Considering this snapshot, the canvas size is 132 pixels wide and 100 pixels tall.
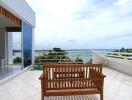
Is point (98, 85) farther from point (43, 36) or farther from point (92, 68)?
point (43, 36)

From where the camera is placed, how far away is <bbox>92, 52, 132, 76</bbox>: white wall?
7711 mm

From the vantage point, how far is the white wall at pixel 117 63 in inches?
304

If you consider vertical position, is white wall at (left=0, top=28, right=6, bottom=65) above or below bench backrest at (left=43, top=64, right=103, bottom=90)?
above

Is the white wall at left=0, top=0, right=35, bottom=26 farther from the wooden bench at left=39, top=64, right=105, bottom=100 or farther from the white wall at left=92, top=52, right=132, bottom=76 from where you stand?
the white wall at left=92, top=52, right=132, bottom=76

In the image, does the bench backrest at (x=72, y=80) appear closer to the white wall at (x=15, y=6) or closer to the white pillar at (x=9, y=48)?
the white wall at (x=15, y=6)

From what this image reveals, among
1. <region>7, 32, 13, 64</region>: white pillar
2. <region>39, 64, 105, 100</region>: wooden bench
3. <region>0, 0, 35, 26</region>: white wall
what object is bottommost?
<region>39, 64, 105, 100</region>: wooden bench

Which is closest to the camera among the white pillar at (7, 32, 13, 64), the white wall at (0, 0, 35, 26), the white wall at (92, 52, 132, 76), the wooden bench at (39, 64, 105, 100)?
the wooden bench at (39, 64, 105, 100)

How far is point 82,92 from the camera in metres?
3.98

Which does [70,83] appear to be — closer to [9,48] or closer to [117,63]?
[117,63]

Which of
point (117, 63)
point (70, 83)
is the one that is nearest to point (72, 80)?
point (70, 83)

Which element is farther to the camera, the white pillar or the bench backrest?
the white pillar

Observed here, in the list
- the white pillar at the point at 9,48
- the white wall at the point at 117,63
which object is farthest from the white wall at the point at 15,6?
the white wall at the point at 117,63

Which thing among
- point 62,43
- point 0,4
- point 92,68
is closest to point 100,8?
point 0,4

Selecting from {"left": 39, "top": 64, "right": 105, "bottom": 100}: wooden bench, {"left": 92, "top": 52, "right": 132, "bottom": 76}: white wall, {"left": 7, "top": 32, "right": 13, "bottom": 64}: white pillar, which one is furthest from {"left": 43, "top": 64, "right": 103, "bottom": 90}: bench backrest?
{"left": 7, "top": 32, "right": 13, "bottom": 64}: white pillar
